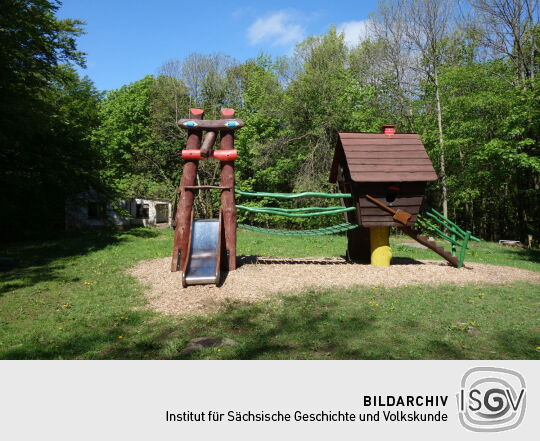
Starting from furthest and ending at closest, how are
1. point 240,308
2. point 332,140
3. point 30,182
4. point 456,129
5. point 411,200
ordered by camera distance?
point 332,140 < point 456,129 < point 30,182 < point 411,200 < point 240,308

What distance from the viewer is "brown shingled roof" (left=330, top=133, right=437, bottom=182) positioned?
9414mm

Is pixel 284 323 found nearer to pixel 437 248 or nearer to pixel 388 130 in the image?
pixel 437 248

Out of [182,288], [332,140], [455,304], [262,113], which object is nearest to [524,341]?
[455,304]

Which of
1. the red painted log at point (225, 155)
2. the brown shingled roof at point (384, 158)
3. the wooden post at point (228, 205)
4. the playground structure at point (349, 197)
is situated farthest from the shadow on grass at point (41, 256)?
the brown shingled roof at point (384, 158)

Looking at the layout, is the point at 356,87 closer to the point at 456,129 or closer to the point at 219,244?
the point at 456,129

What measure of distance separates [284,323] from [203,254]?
2.92 meters

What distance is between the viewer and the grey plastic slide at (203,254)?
737cm

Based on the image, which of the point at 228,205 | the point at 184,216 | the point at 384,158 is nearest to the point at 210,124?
the point at 228,205

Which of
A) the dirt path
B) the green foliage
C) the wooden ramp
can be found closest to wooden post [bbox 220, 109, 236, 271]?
the dirt path

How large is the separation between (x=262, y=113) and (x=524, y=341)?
69.4 feet

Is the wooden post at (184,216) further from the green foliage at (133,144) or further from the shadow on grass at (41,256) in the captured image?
the green foliage at (133,144)

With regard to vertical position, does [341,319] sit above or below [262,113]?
below

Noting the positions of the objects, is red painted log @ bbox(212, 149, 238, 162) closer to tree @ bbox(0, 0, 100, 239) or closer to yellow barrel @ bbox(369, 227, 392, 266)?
yellow barrel @ bbox(369, 227, 392, 266)

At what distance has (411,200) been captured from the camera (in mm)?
9695
